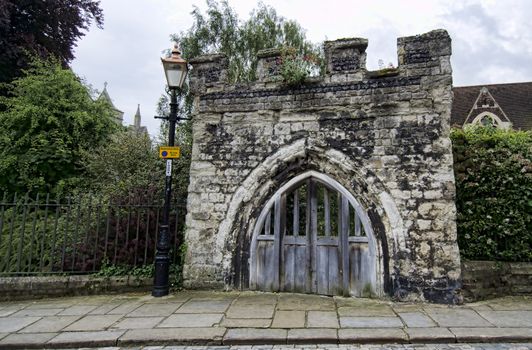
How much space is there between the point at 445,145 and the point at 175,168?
508cm

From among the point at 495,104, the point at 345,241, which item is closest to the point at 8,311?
the point at 345,241

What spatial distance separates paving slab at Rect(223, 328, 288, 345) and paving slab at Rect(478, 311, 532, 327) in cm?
245

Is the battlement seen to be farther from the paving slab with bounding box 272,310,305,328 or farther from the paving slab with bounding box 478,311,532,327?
the paving slab with bounding box 272,310,305,328

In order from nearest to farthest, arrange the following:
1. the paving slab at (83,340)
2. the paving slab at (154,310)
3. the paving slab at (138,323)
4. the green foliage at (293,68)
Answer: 1. the paving slab at (83,340)
2. the paving slab at (138,323)
3. the paving slab at (154,310)
4. the green foliage at (293,68)

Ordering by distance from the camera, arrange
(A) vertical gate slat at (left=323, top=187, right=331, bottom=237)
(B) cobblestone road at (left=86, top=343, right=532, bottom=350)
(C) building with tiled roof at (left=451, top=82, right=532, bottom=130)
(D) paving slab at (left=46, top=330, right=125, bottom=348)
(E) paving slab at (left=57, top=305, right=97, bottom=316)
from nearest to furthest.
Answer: (B) cobblestone road at (left=86, top=343, right=532, bottom=350) → (D) paving slab at (left=46, top=330, right=125, bottom=348) → (E) paving slab at (left=57, top=305, right=97, bottom=316) → (A) vertical gate slat at (left=323, top=187, right=331, bottom=237) → (C) building with tiled roof at (left=451, top=82, right=532, bottom=130)

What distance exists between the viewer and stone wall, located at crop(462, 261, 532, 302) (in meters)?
4.95

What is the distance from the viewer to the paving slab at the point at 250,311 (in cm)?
421

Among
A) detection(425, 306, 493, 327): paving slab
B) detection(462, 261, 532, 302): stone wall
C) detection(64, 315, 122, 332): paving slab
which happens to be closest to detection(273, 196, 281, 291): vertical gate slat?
detection(425, 306, 493, 327): paving slab

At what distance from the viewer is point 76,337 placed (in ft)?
11.9

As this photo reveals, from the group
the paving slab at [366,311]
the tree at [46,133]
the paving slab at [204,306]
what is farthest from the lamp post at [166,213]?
the tree at [46,133]

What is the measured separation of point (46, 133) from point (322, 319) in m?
7.74

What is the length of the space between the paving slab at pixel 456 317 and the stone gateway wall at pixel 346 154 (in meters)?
0.35

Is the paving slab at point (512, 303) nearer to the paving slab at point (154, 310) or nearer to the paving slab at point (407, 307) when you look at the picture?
the paving slab at point (407, 307)

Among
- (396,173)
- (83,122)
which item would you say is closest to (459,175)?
(396,173)
